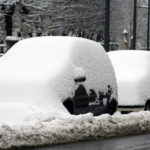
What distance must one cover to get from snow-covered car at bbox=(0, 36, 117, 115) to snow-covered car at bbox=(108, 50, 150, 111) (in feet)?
5.78

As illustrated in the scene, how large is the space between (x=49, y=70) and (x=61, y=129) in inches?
54.8

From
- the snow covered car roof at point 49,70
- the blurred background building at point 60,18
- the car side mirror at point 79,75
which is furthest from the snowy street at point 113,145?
the blurred background building at point 60,18

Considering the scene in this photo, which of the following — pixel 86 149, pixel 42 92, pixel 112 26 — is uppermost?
pixel 42 92

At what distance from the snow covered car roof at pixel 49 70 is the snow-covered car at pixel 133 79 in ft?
6.17

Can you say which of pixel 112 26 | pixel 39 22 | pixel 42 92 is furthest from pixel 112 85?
pixel 112 26

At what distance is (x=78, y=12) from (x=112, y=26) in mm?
10882

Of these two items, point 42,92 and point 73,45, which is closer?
point 42,92

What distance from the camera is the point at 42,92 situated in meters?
10.1

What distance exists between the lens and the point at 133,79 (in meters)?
14.9

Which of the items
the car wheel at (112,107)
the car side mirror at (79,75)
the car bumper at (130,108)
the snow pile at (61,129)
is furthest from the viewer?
the car bumper at (130,108)

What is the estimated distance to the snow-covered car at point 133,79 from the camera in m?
14.5

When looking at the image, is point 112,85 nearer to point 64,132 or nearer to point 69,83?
point 69,83

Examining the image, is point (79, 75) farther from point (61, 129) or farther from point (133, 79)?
point (133, 79)

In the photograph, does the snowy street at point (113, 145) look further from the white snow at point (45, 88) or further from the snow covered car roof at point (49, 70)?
the snow covered car roof at point (49, 70)
